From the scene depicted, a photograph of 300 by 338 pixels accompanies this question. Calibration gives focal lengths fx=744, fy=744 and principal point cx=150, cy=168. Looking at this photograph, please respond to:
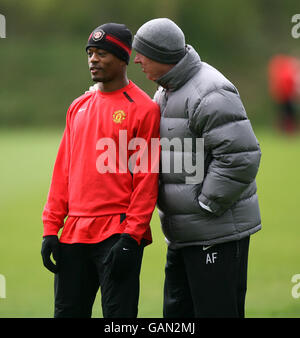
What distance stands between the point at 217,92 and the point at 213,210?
0.62 m

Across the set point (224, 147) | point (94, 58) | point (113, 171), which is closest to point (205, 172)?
point (224, 147)

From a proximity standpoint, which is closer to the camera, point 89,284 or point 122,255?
point 122,255

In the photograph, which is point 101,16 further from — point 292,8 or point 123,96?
point 123,96

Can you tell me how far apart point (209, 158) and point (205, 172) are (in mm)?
79

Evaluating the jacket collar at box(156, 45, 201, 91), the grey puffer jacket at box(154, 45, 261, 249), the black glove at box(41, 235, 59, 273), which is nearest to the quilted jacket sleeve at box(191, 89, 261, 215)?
the grey puffer jacket at box(154, 45, 261, 249)

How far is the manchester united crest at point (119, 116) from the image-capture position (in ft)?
12.9

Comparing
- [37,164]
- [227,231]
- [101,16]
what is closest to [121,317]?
[227,231]

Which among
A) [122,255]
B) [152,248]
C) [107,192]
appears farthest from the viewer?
[152,248]

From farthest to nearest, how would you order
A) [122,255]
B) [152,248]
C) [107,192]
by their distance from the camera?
[152,248]
[107,192]
[122,255]

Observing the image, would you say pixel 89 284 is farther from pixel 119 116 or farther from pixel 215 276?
pixel 119 116

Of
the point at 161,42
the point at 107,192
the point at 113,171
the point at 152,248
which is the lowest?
the point at 152,248

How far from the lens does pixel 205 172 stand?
13.1ft

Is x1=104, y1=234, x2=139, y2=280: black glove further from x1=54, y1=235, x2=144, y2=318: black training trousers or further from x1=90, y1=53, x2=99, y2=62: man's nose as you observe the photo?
x1=90, y1=53, x2=99, y2=62: man's nose

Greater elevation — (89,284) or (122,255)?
(122,255)
